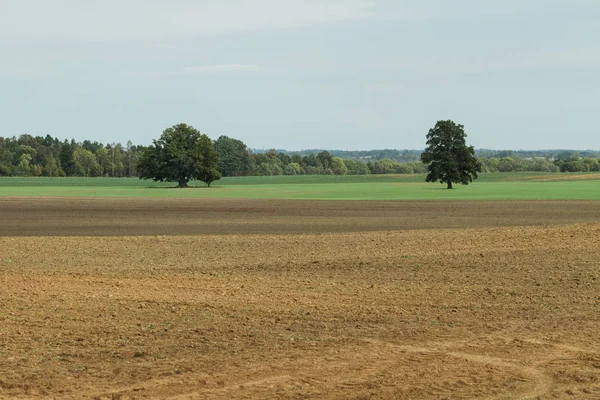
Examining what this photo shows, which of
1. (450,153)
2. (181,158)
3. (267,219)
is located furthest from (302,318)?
(181,158)

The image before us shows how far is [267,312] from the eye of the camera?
14562mm

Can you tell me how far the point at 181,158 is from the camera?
108 m

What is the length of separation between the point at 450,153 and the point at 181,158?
3427cm

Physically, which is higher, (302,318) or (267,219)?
(302,318)

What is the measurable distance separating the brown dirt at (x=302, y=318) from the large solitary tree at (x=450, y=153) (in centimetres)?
5797

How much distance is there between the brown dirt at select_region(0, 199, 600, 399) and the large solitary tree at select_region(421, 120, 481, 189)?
190 ft

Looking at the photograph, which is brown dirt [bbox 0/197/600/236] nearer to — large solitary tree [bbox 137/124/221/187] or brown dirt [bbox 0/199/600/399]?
brown dirt [bbox 0/199/600/399]

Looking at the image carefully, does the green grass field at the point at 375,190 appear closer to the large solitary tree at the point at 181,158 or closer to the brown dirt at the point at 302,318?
the large solitary tree at the point at 181,158

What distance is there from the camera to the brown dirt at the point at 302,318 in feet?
32.8

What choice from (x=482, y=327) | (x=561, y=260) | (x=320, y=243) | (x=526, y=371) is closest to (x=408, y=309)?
(x=482, y=327)

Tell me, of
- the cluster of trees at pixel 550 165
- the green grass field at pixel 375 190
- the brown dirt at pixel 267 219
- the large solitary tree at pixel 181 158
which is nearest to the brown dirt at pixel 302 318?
the brown dirt at pixel 267 219

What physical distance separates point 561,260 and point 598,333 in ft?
30.4

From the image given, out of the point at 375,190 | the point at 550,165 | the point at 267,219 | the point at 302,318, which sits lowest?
the point at 375,190

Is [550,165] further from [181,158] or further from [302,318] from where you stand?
[302,318]
